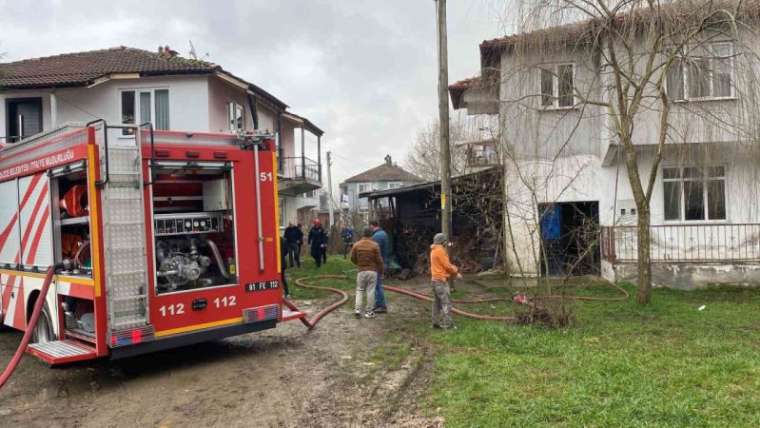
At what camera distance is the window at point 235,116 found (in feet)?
73.8

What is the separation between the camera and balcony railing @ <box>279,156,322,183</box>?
2970cm

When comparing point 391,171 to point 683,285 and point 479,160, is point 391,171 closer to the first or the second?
point 479,160

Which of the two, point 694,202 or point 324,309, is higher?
point 694,202

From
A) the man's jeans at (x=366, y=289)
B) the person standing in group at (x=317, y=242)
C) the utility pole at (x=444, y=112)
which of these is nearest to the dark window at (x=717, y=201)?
the utility pole at (x=444, y=112)

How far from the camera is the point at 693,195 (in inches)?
580

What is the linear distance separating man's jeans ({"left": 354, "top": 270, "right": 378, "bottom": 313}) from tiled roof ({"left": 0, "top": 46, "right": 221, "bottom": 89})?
12177 millimetres

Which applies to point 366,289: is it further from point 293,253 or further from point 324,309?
point 293,253

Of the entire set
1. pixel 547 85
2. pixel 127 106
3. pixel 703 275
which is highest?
pixel 127 106

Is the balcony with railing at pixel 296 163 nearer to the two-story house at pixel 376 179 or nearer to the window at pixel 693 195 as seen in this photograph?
the window at pixel 693 195

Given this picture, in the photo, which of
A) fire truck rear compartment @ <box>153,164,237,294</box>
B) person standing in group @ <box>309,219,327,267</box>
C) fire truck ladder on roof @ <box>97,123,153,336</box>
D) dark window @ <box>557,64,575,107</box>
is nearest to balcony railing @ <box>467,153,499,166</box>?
person standing in group @ <box>309,219,327,267</box>

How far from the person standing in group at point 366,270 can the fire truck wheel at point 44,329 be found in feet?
16.3

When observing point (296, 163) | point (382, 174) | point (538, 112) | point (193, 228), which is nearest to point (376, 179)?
point (382, 174)

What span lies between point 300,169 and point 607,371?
83.7ft

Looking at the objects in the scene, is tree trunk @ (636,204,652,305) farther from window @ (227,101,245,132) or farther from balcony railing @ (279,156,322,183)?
balcony railing @ (279,156,322,183)
